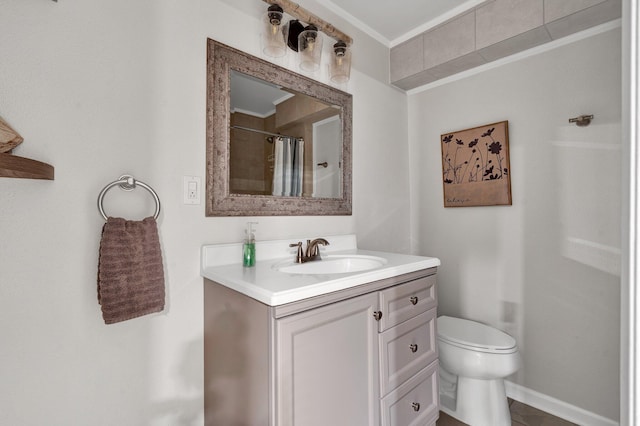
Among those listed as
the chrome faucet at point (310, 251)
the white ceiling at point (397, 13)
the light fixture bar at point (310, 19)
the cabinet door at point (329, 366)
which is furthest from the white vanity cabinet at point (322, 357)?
the white ceiling at point (397, 13)

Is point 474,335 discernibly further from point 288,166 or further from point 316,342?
point 288,166

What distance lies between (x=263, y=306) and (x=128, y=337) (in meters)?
0.58

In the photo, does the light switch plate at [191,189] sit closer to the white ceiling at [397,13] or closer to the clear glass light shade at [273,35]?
the clear glass light shade at [273,35]

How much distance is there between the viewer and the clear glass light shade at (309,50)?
162cm

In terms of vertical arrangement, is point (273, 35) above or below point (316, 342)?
above

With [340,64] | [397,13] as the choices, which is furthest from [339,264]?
[397,13]

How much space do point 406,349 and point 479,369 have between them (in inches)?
21.3

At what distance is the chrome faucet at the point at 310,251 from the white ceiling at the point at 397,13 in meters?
1.43

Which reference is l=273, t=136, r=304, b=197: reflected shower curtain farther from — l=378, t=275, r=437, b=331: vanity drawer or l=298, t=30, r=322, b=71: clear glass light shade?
l=378, t=275, r=437, b=331: vanity drawer

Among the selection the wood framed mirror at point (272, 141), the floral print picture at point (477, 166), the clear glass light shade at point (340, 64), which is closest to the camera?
the wood framed mirror at point (272, 141)

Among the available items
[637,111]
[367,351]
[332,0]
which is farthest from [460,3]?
[367,351]

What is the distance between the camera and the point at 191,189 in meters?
1.28

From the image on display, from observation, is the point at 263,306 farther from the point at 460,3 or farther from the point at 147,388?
the point at 460,3

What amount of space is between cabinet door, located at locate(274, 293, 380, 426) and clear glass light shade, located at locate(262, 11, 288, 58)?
1.26 meters
